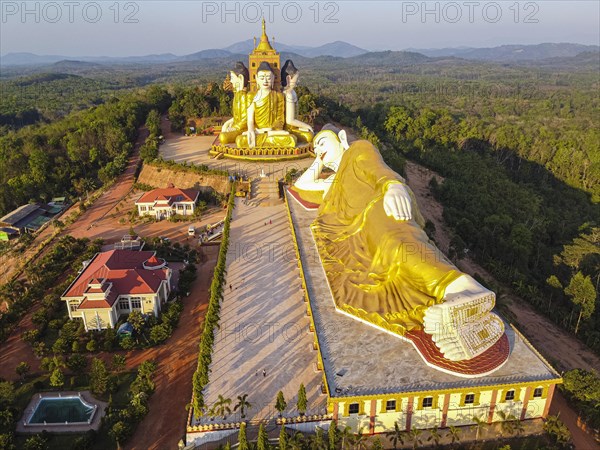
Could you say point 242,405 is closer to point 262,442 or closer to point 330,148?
point 262,442

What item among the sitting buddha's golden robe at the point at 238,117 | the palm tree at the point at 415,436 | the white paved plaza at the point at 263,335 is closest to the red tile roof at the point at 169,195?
the sitting buddha's golden robe at the point at 238,117

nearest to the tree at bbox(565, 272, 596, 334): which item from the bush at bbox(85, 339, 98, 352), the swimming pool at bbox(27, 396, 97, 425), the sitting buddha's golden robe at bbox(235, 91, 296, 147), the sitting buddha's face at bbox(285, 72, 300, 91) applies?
the swimming pool at bbox(27, 396, 97, 425)

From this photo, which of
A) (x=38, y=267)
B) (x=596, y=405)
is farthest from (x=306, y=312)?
(x=38, y=267)

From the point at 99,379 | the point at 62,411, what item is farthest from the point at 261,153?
the point at 62,411

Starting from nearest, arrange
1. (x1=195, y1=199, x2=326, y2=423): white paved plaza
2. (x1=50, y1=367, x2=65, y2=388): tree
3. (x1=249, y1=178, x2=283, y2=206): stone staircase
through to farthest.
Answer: (x1=195, y1=199, x2=326, y2=423): white paved plaza → (x1=50, y1=367, x2=65, y2=388): tree → (x1=249, y1=178, x2=283, y2=206): stone staircase

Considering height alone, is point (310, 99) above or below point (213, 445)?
above

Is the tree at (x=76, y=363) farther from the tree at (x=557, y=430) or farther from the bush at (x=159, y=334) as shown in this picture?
the tree at (x=557, y=430)

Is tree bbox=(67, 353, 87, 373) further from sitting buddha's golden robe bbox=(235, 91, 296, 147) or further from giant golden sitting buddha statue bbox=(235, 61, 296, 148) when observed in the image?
sitting buddha's golden robe bbox=(235, 91, 296, 147)

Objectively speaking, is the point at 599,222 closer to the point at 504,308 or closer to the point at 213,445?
the point at 504,308
